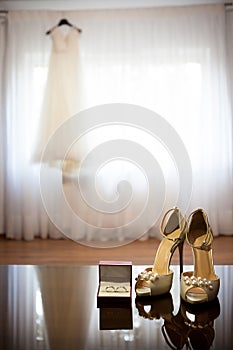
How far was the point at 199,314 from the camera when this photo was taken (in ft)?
4.04

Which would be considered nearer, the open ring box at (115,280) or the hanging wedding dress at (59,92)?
the open ring box at (115,280)

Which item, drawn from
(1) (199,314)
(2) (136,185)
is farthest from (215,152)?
(1) (199,314)

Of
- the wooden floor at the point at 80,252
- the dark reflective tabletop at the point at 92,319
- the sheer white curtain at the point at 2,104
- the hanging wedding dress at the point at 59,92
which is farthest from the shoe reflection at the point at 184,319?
the sheer white curtain at the point at 2,104

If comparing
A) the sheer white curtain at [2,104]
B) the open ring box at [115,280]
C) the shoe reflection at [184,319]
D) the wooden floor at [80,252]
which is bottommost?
the wooden floor at [80,252]

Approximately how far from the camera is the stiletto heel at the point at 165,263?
4.42ft

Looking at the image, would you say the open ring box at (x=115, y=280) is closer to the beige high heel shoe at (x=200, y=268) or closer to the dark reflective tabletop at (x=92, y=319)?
the dark reflective tabletop at (x=92, y=319)

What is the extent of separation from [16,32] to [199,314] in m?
4.00

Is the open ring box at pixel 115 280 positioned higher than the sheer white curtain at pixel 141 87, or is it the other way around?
the sheer white curtain at pixel 141 87

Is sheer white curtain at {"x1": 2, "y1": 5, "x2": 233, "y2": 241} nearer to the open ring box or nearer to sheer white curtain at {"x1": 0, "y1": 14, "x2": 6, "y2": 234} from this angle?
sheer white curtain at {"x1": 0, "y1": 14, "x2": 6, "y2": 234}

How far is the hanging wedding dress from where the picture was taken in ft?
14.7

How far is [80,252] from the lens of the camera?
405 cm

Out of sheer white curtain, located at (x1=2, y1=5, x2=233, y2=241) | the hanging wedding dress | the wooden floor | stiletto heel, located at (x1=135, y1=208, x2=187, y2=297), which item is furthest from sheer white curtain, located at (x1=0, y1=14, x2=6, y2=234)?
stiletto heel, located at (x1=135, y1=208, x2=187, y2=297)

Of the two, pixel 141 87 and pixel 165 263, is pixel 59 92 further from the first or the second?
pixel 165 263

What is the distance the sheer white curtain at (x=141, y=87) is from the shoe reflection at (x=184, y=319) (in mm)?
3275
